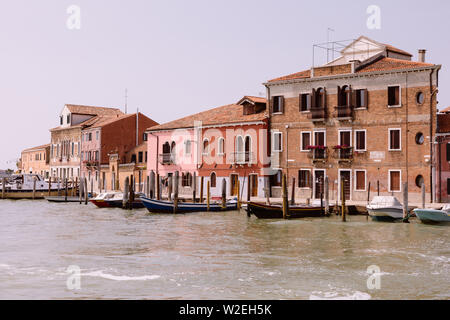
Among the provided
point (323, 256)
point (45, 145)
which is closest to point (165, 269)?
point (323, 256)

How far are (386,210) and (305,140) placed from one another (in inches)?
397

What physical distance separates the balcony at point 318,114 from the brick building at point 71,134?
89.3 ft

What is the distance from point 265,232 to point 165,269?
310 inches

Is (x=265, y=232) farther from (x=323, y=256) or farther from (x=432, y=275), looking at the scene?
(x=432, y=275)

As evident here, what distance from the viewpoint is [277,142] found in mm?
32688

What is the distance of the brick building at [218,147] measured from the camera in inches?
1315

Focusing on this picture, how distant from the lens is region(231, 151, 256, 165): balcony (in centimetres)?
3350

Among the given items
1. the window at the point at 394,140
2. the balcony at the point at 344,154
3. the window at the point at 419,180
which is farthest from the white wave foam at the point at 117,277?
the balcony at the point at 344,154

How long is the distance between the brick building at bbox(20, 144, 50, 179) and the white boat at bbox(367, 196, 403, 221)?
4649 centimetres

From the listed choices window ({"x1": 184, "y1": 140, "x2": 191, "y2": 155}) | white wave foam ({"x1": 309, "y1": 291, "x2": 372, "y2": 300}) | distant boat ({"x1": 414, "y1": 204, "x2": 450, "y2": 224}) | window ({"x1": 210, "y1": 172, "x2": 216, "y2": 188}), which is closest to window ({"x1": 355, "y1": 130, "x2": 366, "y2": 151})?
distant boat ({"x1": 414, "y1": 204, "x2": 450, "y2": 224})

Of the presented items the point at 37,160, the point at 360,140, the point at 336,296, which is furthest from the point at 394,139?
the point at 37,160

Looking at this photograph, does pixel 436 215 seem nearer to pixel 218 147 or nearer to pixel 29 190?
pixel 218 147

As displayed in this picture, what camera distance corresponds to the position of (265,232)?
1909 cm

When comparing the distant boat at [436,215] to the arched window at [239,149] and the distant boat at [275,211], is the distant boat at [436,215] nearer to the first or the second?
the distant boat at [275,211]
